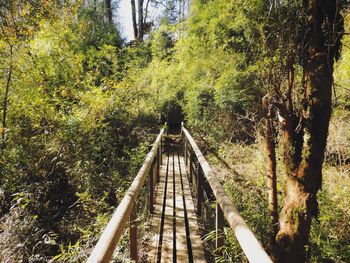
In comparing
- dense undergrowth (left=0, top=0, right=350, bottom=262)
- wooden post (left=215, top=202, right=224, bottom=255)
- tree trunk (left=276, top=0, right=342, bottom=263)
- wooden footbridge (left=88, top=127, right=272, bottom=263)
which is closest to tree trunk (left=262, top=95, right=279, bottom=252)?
dense undergrowth (left=0, top=0, right=350, bottom=262)

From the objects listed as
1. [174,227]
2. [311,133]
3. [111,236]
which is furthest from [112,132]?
[111,236]

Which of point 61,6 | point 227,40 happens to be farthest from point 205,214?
point 61,6

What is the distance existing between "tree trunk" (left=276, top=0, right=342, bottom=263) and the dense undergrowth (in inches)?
14.3

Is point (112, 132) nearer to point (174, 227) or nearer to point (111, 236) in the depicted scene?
point (174, 227)

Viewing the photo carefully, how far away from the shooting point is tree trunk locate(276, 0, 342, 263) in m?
2.12

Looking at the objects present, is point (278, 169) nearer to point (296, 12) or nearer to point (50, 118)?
point (296, 12)

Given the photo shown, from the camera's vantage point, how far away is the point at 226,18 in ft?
24.8

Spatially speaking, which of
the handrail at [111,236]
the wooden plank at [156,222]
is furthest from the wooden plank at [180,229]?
the handrail at [111,236]

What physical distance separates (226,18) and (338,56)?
19.7 ft

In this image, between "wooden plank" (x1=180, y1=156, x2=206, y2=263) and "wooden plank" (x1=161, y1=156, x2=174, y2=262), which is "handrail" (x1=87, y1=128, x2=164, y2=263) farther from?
"wooden plank" (x1=180, y1=156, x2=206, y2=263)

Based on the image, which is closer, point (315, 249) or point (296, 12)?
point (296, 12)

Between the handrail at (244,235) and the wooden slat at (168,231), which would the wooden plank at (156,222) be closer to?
the wooden slat at (168,231)

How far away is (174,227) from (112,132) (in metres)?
4.91

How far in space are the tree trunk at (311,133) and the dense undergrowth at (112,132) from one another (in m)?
0.36
